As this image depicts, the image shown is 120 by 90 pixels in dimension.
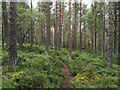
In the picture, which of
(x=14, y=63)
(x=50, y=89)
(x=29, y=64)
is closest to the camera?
(x=50, y=89)

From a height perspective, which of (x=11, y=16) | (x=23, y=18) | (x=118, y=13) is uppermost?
(x=118, y=13)

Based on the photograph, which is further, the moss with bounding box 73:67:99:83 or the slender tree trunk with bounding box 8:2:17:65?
the moss with bounding box 73:67:99:83

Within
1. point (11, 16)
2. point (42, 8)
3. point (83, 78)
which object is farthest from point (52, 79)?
point (42, 8)

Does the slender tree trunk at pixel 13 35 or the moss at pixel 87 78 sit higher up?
the slender tree trunk at pixel 13 35

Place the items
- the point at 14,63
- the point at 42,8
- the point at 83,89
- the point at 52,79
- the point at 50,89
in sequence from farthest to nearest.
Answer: the point at 42,8 → the point at 14,63 → the point at 52,79 → the point at 83,89 → the point at 50,89

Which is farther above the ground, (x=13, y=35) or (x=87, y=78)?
(x=13, y=35)

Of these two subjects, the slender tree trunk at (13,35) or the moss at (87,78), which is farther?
the moss at (87,78)

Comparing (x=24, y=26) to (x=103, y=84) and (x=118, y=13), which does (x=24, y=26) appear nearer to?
(x=103, y=84)

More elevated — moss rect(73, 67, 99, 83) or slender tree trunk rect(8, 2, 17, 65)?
slender tree trunk rect(8, 2, 17, 65)

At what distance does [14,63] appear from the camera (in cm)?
692

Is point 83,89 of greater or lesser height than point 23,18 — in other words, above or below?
below

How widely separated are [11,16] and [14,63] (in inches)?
123

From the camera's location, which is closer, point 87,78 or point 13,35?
point 13,35

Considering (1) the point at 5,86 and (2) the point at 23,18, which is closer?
(1) the point at 5,86
